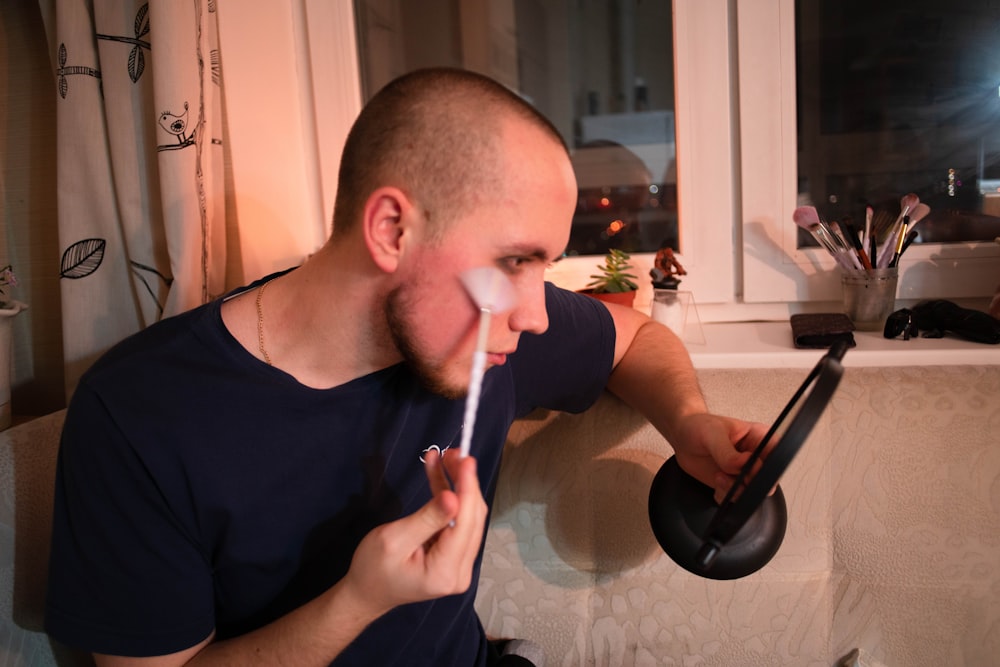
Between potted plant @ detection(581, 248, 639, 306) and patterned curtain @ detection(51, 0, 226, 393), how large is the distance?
726mm

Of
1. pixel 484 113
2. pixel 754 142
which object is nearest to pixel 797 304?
pixel 754 142

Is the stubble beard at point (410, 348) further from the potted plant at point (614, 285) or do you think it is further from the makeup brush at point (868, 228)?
the makeup brush at point (868, 228)

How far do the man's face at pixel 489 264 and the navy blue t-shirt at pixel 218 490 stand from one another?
4.9 inches

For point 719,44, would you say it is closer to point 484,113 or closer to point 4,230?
point 484,113

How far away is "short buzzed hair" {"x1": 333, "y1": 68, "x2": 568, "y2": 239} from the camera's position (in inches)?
33.2

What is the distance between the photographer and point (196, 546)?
35.1 inches

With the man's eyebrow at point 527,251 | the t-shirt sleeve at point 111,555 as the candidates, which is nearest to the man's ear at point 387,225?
the man's eyebrow at point 527,251

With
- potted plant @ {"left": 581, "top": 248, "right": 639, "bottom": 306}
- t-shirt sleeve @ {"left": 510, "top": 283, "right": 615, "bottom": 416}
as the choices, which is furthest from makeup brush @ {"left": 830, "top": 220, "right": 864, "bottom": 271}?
t-shirt sleeve @ {"left": 510, "top": 283, "right": 615, "bottom": 416}

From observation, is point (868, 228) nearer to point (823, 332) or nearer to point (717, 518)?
point (823, 332)

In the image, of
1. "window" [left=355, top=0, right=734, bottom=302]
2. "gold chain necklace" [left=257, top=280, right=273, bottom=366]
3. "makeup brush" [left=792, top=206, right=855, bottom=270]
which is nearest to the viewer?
"gold chain necklace" [left=257, top=280, right=273, bottom=366]

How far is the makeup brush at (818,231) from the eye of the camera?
1359 millimetres

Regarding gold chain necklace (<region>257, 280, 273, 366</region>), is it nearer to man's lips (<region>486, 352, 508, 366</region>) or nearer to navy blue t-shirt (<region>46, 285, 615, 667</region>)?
navy blue t-shirt (<region>46, 285, 615, 667</region>)

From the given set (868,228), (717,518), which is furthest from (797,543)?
(868,228)

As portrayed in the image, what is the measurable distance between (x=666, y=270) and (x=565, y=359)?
0.35 metres
